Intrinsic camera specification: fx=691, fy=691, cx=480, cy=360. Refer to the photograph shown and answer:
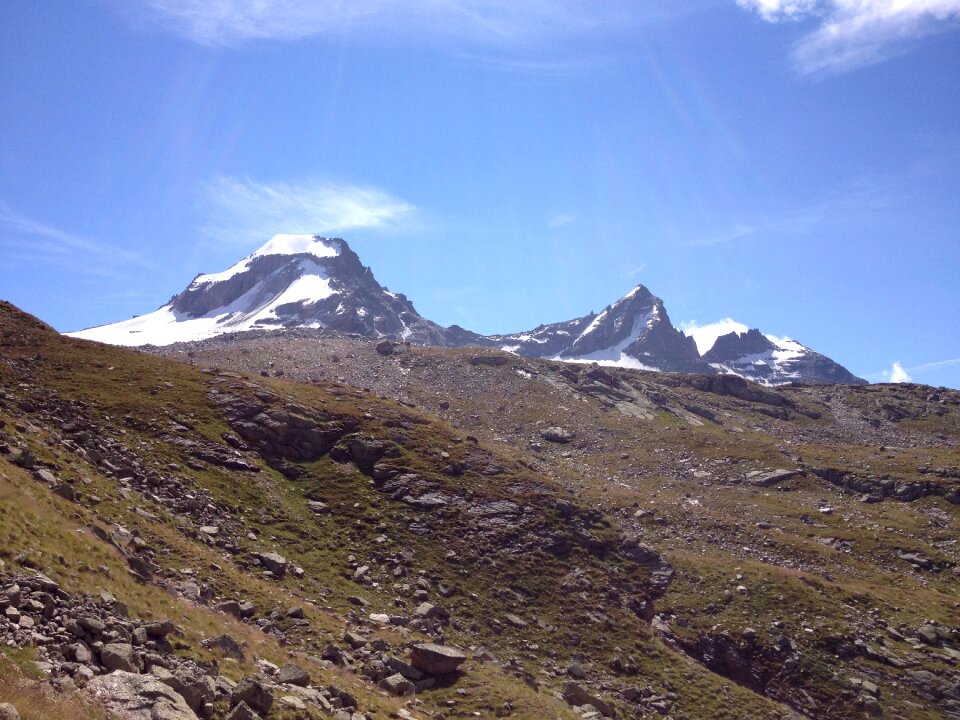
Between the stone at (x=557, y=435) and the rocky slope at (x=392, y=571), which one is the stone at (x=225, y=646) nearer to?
the rocky slope at (x=392, y=571)

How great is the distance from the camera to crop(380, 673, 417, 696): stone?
1267 inches

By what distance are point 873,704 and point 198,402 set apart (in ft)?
178

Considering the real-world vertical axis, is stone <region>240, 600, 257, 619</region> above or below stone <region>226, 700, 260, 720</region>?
below

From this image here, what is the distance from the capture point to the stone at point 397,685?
106 feet

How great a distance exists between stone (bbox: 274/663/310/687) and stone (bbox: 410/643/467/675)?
9.66 m

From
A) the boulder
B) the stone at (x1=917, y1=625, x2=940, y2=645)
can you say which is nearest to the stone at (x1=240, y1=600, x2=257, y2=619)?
the stone at (x1=917, y1=625, x2=940, y2=645)

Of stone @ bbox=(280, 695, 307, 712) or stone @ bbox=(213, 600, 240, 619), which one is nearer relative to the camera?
stone @ bbox=(280, 695, 307, 712)

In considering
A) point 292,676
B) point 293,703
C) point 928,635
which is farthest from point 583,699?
point 928,635

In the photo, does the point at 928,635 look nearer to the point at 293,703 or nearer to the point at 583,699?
the point at 583,699

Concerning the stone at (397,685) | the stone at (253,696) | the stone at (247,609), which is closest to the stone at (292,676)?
the stone at (253,696)

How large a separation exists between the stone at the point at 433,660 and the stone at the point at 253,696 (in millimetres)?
14100

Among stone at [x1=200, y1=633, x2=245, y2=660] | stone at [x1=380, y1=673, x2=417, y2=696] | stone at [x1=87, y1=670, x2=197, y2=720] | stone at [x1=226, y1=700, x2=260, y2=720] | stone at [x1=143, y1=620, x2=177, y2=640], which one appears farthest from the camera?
stone at [x1=380, y1=673, x2=417, y2=696]

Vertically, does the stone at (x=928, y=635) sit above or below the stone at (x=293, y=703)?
above

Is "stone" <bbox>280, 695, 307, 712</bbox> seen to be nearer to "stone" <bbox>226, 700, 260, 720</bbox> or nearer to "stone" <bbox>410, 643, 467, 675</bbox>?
"stone" <bbox>226, 700, 260, 720</bbox>
